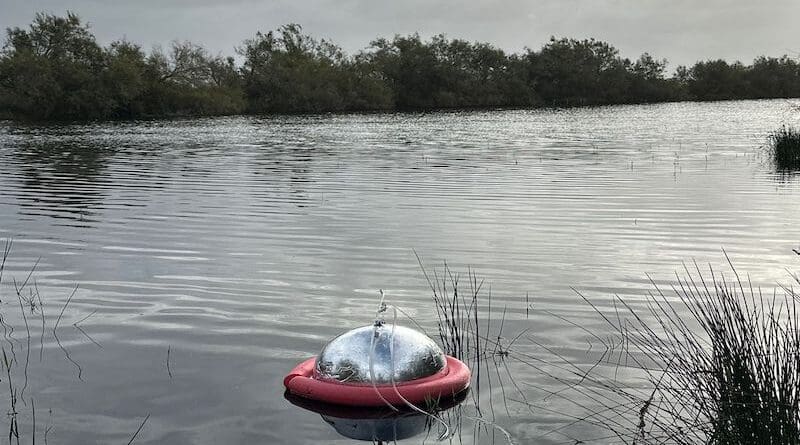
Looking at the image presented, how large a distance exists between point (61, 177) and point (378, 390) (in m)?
18.7

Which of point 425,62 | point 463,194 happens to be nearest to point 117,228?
point 463,194

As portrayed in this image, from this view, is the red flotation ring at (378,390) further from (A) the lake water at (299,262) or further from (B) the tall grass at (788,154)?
(B) the tall grass at (788,154)

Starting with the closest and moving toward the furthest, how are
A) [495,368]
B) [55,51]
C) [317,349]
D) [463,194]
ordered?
[495,368], [317,349], [463,194], [55,51]

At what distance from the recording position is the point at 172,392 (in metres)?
6.12

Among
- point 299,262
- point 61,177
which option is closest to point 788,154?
point 299,262

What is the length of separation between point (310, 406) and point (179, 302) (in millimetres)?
3029

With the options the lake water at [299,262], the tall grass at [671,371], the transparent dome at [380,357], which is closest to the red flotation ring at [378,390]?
the transparent dome at [380,357]

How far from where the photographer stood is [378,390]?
19.0 feet

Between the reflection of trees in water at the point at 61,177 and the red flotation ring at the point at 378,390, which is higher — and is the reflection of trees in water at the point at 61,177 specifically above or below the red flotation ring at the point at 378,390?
above

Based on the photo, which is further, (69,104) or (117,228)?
(69,104)

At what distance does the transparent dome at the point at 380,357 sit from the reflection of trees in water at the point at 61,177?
9775 mm

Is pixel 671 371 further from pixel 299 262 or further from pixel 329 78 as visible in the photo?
pixel 329 78

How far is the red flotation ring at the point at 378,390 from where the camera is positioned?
→ 575 centimetres

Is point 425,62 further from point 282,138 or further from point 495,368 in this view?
point 495,368
